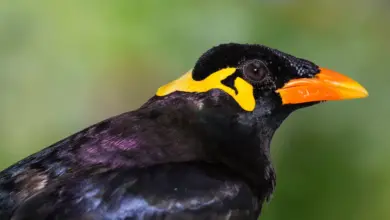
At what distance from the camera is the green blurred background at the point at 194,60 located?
60.0 inches

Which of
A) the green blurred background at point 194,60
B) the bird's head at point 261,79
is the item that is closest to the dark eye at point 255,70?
the bird's head at point 261,79

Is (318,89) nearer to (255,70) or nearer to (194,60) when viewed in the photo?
(255,70)

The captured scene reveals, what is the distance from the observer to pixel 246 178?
87 cm

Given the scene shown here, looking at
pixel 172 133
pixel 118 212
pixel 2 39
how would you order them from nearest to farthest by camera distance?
pixel 118 212 → pixel 172 133 → pixel 2 39

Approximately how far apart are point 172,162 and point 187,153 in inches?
1.2

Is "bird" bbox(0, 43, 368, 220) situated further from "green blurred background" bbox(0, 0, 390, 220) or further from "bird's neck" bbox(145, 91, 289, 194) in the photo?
"green blurred background" bbox(0, 0, 390, 220)

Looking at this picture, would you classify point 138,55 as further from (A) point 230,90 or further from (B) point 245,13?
(A) point 230,90

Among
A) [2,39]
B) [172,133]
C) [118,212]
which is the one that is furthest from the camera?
[2,39]

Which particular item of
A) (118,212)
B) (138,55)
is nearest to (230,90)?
(118,212)

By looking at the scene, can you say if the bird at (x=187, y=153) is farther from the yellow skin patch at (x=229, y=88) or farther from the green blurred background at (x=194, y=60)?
the green blurred background at (x=194, y=60)

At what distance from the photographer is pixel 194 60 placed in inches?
61.1

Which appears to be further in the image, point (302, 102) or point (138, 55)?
point (138, 55)

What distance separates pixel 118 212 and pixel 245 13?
0.90m

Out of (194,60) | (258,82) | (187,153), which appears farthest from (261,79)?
(194,60)
